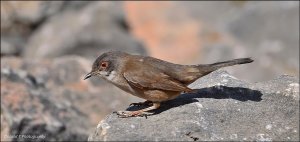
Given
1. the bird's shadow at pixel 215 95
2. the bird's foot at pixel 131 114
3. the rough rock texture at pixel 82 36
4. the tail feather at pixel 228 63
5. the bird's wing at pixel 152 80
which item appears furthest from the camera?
the rough rock texture at pixel 82 36

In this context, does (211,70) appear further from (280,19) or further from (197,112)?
(280,19)

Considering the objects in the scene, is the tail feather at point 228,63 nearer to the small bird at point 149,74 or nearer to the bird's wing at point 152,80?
the small bird at point 149,74

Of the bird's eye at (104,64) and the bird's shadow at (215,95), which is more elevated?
the bird's eye at (104,64)

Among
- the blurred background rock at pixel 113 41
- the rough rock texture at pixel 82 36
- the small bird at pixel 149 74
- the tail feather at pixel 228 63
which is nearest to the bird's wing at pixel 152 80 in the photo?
the small bird at pixel 149 74

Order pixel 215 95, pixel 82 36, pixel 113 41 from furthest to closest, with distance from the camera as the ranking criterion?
pixel 113 41 < pixel 82 36 < pixel 215 95

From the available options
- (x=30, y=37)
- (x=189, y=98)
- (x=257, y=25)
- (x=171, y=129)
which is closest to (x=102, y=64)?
(x=189, y=98)

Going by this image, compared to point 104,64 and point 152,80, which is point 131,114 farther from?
point 104,64

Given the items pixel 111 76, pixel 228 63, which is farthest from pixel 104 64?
pixel 228 63
